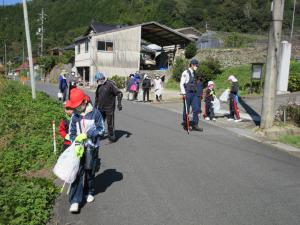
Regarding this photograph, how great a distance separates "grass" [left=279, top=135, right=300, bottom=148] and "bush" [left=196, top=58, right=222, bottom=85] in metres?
17.7

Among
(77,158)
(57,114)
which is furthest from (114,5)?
(77,158)

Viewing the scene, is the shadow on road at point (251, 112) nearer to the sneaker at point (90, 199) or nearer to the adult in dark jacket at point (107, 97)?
the adult in dark jacket at point (107, 97)

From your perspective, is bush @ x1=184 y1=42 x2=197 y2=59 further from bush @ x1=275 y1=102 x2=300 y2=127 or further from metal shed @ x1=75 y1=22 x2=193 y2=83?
bush @ x1=275 y1=102 x2=300 y2=127

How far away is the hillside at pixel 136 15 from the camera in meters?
77.6

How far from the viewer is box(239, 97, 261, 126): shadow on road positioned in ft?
43.5

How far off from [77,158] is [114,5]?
10710 centimetres

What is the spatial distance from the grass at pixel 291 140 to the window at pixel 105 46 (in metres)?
31.4

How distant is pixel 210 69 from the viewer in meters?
28.7

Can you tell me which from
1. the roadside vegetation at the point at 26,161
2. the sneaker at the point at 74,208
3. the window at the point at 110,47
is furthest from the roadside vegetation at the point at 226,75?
the sneaker at the point at 74,208

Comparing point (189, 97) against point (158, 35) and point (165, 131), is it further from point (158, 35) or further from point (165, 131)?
point (158, 35)

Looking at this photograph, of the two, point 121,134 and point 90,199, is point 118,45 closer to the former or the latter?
point 121,134

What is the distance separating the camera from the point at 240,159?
7844mm

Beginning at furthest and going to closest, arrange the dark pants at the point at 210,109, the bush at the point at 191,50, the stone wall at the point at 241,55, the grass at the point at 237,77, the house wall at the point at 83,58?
the house wall at the point at 83,58
the bush at the point at 191,50
the stone wall at the point at 241,55
the grass at the point at 237,77
the dark pants at the point at 210,109

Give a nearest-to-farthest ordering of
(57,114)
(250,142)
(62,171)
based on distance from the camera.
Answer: (62,171), (250,142), (57,114)
